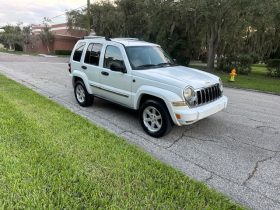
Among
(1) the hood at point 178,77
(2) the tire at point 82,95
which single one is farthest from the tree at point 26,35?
(1) the hood at point 178,77

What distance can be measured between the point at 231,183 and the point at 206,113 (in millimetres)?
1628

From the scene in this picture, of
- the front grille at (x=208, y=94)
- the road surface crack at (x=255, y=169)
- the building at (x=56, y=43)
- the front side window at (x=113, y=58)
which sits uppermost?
the building at (x=56, y=43)

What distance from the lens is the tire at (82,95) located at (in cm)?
696

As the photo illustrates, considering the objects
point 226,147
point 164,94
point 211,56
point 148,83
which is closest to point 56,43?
point 211,56

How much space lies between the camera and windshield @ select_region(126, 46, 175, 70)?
5523 millimetres

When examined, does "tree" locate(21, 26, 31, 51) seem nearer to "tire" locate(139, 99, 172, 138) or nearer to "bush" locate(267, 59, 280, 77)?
"bush" locate(267, 59, 280, 77)

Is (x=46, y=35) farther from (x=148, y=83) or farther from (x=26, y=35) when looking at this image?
(x=148, y=83)

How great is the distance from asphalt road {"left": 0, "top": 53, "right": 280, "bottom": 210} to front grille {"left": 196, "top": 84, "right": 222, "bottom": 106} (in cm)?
77

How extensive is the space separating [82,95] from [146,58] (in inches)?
96.4

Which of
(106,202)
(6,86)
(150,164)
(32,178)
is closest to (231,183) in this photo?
(150,164)

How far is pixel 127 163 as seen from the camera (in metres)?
3.73

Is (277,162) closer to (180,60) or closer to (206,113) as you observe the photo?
(206,113)

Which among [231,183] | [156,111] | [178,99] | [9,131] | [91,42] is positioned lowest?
[231,183]

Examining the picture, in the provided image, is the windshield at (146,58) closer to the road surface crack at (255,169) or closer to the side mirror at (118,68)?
the side mirror at (118,68)
